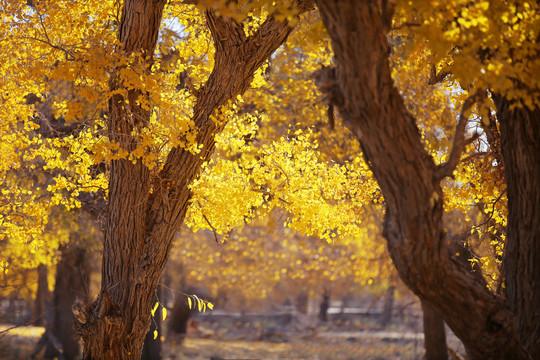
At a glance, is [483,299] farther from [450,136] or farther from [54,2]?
[450,136]

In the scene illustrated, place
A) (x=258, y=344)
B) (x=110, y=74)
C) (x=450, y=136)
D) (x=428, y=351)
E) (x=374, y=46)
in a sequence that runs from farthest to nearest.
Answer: (x=258, y=344) → (x=428, y=351) → (x=450, y=136) → (x=110, y=74) → (x=374, y=46)

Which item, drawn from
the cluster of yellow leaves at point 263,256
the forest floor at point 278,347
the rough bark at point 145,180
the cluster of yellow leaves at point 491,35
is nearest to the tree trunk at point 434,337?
the forest floor at point 278,347

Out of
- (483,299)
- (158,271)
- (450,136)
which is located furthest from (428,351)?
(483,299)

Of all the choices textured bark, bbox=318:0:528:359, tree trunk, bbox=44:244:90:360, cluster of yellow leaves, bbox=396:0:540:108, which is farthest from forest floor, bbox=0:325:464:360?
cluster of yellow leaves, bbox=396:0:540:108

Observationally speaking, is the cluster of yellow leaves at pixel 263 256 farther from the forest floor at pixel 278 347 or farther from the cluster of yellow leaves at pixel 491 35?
the cluster of yellow leaves at pixel 491 35

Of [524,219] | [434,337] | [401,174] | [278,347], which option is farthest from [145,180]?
[278,347]

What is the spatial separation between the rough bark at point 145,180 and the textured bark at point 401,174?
3.01 metres

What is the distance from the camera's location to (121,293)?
7.20 metres

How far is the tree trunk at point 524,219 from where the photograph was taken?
5.26 meters

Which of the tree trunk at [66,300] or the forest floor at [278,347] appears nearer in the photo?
the tree trunk at [66,300]

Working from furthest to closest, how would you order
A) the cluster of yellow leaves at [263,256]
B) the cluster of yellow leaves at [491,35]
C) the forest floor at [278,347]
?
1. the cluster of yellow leaves at [263,256]
2. the forest floor at [278,347]
3. the cluster of yellow leaves at [491,35]

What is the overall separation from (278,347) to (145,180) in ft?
53.8

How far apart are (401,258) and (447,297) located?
21.2 inches

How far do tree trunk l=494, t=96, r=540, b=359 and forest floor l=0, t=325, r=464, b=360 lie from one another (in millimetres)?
10947
